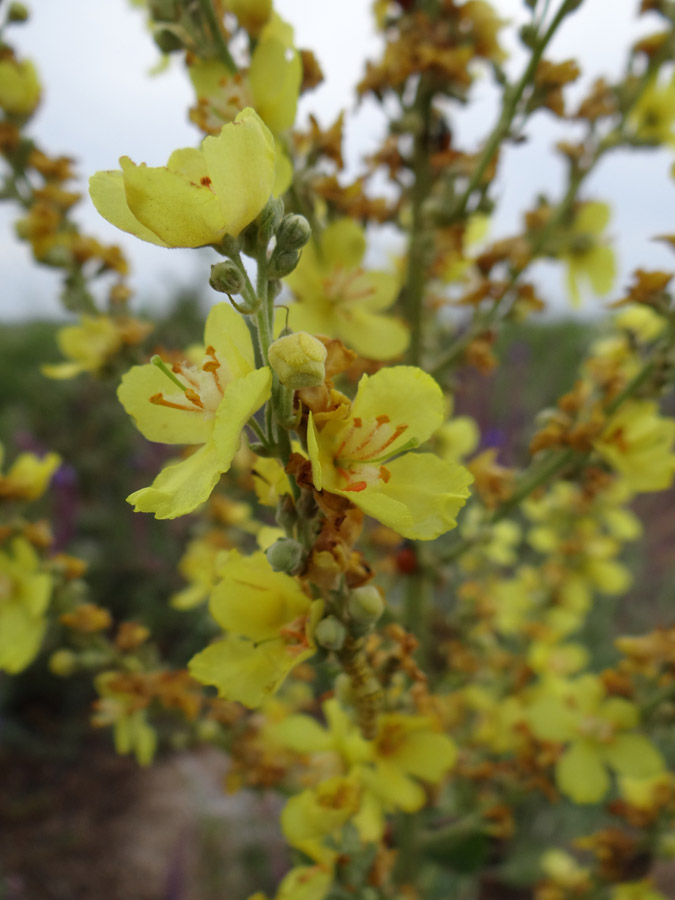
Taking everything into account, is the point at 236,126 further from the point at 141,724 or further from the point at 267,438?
the point at 141,724

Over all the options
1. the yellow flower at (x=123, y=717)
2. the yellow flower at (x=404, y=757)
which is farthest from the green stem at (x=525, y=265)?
the yellow flower at (x=123, y=717)

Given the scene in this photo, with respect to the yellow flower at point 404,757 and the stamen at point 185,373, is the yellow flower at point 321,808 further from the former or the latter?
the stamen at point 185,373

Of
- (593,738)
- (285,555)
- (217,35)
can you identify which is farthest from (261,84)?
(593,738)

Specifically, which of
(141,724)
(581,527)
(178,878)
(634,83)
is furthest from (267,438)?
(178,878)

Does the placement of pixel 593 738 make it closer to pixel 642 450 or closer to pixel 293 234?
pixel 642 450

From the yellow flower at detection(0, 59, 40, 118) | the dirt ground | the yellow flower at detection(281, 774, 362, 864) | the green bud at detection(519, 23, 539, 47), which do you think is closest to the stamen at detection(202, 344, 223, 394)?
the yellow flower at detection(281, 774, 362, 864)

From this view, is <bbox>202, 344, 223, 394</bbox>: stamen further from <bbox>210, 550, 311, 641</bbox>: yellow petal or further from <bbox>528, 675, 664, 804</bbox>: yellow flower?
<bbox>528, 675, 664, 804</bbox>: yellow flower
